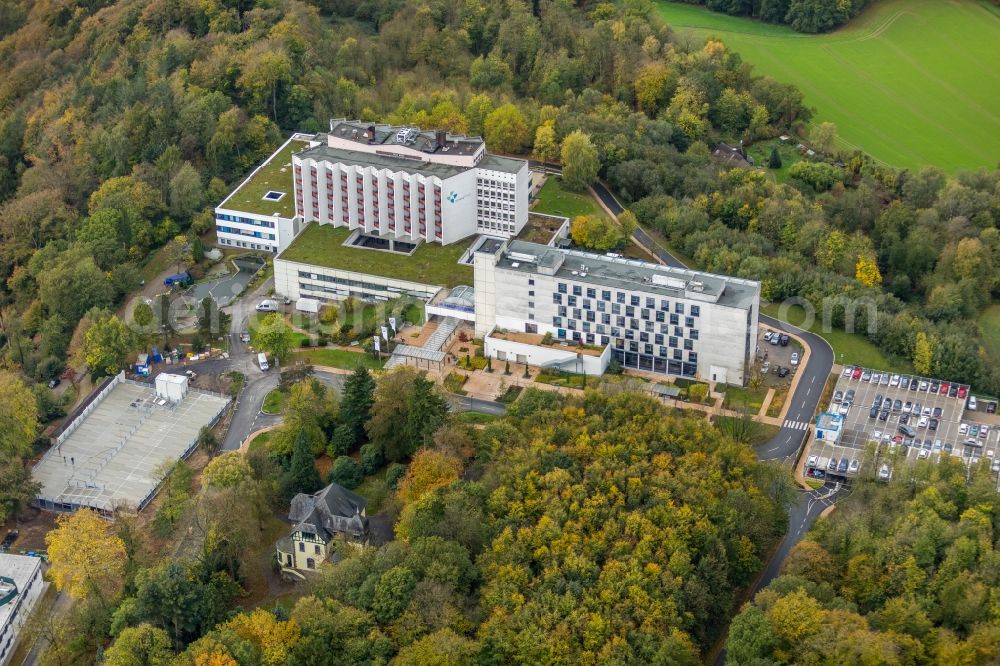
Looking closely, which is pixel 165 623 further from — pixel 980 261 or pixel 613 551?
pixel 980 261

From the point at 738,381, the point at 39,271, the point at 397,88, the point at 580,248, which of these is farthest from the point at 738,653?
the point at 397,88

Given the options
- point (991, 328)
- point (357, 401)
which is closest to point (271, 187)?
point (357, 401)

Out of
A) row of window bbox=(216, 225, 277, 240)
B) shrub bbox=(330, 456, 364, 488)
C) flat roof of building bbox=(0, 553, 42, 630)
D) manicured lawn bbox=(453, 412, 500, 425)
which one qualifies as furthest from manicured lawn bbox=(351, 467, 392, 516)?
row of window bbox=(216, 225, 277, 240)

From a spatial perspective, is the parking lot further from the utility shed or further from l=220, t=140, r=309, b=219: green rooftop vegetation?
l=220, t=140, r=309, b=219: green rooftop vegetation

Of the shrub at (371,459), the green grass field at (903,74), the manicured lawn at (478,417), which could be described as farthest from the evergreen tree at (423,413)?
the green grass field at (903,74)

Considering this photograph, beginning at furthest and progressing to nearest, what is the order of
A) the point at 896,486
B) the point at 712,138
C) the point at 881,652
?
the point at 712,138 < the point at 896,486 < the point at 881,652

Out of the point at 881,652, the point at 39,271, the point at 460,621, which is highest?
the point at 881,652

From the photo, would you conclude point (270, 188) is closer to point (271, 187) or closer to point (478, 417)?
point (271, 187)
